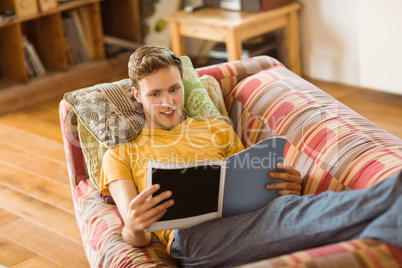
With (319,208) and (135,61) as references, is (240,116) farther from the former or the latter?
(319,208)

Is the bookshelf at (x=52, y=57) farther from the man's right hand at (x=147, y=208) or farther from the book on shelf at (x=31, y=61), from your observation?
the man's right hand at (x=147, y=208)

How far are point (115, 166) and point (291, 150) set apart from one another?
56 cm

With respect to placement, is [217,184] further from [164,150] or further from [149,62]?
[149,62]

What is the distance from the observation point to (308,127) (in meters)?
1.89

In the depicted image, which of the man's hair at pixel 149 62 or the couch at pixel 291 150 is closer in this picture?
the couch at pixel 291 150

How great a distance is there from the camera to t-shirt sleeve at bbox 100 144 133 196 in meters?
1.81

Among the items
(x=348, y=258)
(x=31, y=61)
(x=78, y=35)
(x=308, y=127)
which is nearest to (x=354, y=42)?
(x=78, y=35)

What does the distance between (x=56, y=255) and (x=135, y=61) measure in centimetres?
94

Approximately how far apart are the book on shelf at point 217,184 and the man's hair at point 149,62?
0.40 m

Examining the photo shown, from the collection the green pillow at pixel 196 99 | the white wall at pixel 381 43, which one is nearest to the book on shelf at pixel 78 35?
the white wall at pixel 381 43

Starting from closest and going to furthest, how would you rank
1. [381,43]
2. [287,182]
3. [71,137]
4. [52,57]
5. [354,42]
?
[287,182] → [71,137] → [381,43] → [354,42] → [52,57]

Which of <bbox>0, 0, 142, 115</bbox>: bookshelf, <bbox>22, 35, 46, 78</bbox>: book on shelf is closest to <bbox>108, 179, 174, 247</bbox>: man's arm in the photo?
<bbox>0, 0, 142, 115</bbox>: bookshelf

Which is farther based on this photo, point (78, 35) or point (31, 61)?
point (78, 35)

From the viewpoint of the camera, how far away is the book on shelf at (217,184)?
1.59 m
